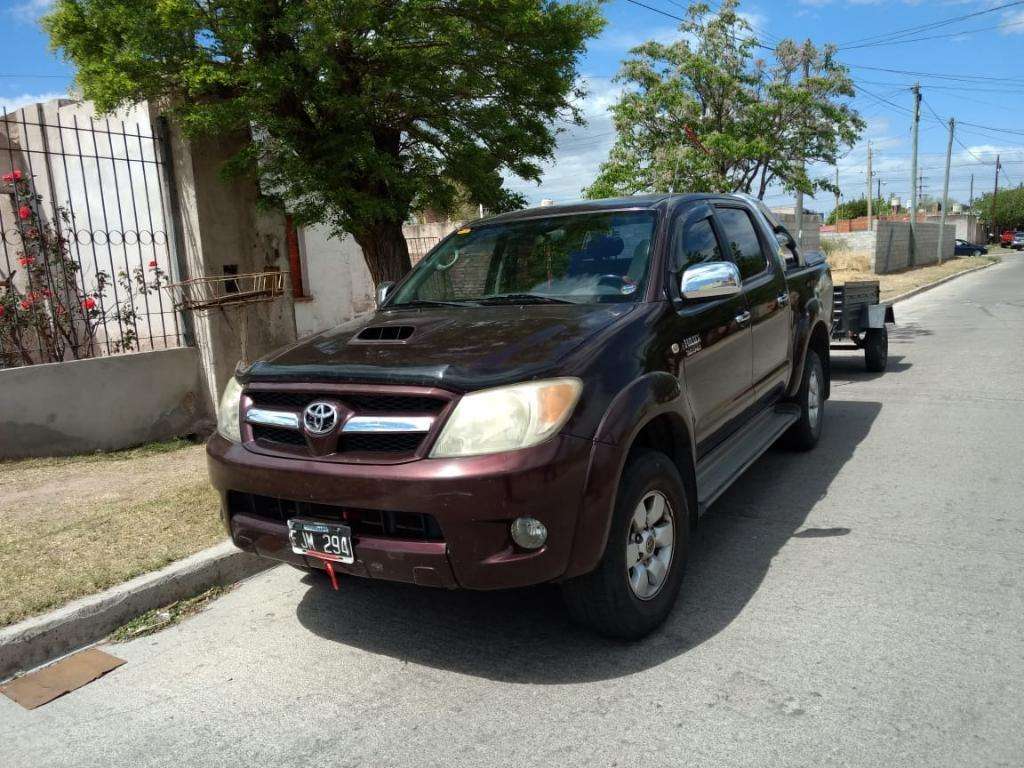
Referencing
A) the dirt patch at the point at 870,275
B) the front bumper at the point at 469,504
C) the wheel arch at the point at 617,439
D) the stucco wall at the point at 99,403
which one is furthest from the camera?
the dirt patch at the point at 870,275

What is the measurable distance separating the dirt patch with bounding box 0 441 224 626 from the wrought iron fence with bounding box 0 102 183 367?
1.36m

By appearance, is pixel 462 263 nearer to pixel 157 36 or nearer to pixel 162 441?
pixel 157 36

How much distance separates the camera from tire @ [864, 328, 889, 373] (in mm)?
9711

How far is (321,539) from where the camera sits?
3.27 metres

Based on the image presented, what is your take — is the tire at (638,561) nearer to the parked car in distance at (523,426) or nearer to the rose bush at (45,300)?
the parked car in distance at (523,426)

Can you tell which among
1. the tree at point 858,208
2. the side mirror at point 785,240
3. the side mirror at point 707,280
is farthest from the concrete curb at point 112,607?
the tree at point 858,208

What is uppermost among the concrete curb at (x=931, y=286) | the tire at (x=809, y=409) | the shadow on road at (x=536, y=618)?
the tire at (x=809, y=409)

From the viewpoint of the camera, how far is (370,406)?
322cm

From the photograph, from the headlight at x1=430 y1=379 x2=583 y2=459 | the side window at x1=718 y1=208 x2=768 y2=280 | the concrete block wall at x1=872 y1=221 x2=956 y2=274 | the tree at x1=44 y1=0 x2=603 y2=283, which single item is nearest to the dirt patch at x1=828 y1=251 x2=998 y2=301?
the concrete block wall at x1=872 y1=221 x2=956 y2=274

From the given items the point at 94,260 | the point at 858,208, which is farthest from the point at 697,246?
the point at 858,208

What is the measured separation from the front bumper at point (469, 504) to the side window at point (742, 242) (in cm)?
255

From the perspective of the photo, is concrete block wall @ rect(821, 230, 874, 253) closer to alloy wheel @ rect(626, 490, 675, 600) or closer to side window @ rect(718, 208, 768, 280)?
side window @ rect(718, 208, 768, 280)

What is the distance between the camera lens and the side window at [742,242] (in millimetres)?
5160

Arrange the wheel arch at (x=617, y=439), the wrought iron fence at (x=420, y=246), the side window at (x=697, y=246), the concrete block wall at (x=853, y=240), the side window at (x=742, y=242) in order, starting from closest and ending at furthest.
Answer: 1. the wheel arch at (x=617, y=439)
2. the side window at (x=697, y=246)
3. the side window at (x=742, y=242)
4. the wrought iron fence at (x=420, y=246)
5. the concrete block wall at (x=853, y=240)
